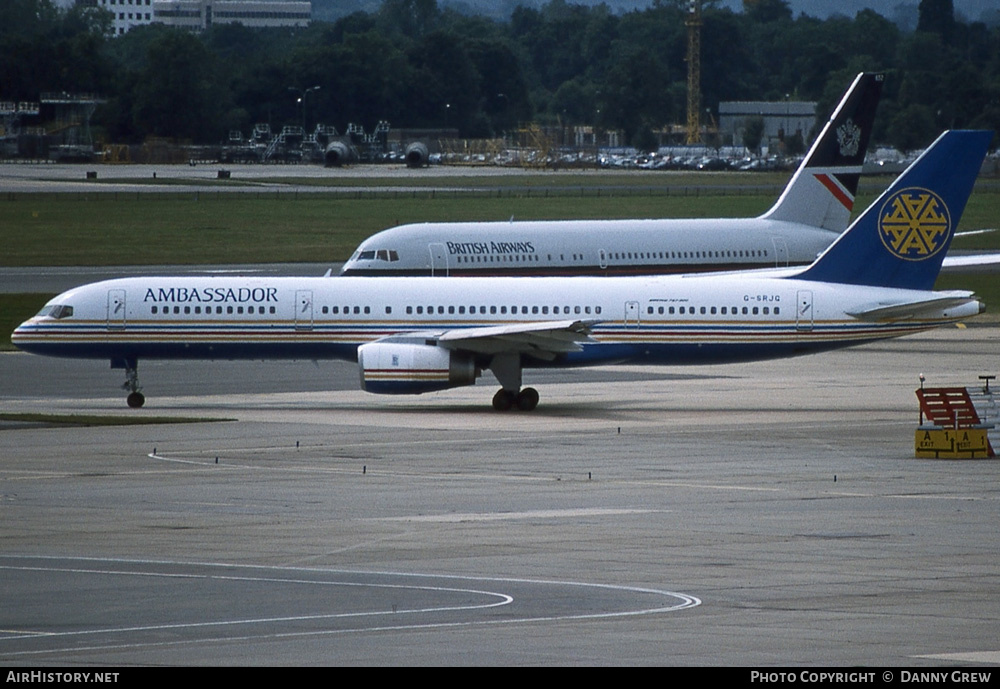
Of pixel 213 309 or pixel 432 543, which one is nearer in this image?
pixel 432 543

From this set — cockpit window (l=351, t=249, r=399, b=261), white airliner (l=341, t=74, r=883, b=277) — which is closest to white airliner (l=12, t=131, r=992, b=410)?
cockpit window (l=351, t=249, r=399, b=261)

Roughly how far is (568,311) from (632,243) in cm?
2045

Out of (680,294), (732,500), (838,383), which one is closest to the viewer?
(732,500)

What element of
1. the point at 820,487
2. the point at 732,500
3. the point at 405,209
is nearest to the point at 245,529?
the point at 732,500

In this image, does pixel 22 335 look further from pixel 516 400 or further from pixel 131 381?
pixel 516 400

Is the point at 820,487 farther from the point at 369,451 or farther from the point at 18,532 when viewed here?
the point at 18,532

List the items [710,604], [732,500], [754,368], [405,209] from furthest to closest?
[405,209], [754,368], [732,500], [710,604]

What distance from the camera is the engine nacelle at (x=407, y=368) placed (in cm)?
4656

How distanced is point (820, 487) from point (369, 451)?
10606mm

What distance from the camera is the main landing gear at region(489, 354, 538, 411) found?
157 feet

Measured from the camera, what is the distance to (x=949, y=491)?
33344 millimetres

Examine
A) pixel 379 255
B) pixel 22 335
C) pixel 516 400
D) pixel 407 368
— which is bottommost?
pixel 516 400

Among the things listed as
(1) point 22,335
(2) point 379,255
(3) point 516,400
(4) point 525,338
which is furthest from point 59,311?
(2) point 379,255

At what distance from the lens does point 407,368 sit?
1838 inches
